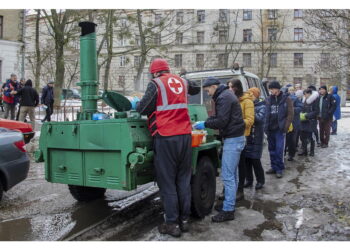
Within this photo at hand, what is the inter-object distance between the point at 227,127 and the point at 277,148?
2.92 m

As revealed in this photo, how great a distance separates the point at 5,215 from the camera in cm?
524

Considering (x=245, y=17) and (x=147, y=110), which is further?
(x=245, y=17)

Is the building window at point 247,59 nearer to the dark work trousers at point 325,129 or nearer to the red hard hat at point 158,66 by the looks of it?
the dark work trousers at point 325,129

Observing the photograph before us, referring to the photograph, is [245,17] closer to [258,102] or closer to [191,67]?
[191,67]

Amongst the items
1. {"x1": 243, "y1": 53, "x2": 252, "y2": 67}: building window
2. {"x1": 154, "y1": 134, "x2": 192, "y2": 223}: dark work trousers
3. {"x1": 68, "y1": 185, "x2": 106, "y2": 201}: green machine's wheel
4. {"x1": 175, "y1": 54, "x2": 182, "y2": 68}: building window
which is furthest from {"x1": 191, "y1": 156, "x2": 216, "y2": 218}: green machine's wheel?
{"x1": 243, "y1": 53, "x2": 252, "y2": 67}: building window

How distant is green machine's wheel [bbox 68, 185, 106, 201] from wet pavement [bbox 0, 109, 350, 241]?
4.7 inches

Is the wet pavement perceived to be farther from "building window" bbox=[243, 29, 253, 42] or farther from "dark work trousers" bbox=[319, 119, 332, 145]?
"building window" bbox=[243, 29, 253, 42]

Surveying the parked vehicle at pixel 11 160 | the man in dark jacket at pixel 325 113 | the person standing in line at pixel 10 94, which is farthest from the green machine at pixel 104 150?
the person standing in line at pixel 10 94

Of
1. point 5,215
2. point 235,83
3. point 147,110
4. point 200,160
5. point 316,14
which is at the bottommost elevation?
point 5,215

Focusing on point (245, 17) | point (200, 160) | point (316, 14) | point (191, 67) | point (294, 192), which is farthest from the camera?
point (245, 17)

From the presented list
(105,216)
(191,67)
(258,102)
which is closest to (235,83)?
(258,102)

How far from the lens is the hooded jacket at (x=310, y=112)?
9.80m

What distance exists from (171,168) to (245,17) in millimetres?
43778

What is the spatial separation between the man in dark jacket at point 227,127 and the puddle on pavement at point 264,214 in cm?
43
